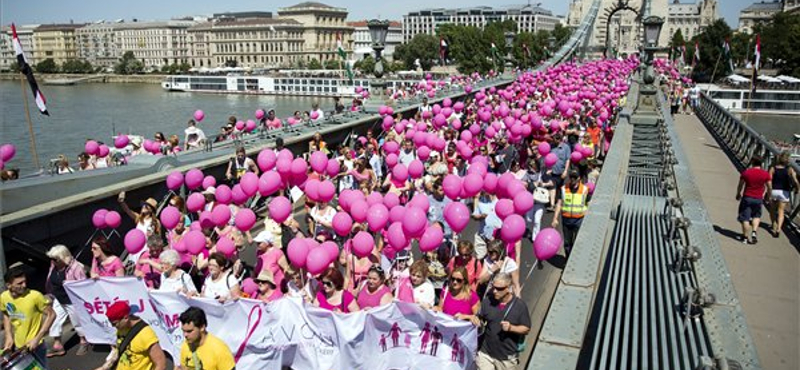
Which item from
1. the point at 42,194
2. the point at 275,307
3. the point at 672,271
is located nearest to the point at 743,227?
the point at 672,271

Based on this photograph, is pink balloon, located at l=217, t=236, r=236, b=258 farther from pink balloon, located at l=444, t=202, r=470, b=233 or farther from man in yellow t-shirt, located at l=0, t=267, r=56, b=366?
pink balloon, located at l=444, t=202, r=470, b=233

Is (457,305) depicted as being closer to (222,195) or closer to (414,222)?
(414,222)

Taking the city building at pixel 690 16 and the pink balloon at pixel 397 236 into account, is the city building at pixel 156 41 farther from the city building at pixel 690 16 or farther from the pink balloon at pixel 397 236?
the pink balloon at pixel 397 236

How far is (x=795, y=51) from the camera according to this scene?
218ft

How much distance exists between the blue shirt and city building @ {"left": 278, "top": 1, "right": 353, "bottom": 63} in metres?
132

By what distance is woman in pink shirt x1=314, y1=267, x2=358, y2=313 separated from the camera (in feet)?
18.0

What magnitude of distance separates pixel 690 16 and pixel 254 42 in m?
103

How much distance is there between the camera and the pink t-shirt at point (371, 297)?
5.32 meters

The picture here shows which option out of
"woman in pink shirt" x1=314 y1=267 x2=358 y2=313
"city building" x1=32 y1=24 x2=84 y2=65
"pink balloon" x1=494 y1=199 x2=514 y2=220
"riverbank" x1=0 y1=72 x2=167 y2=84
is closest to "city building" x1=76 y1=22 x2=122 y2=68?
"city building" x1=32 y1=24 x2=84 y2=65

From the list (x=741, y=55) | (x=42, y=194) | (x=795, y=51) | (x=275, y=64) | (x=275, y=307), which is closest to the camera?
(x=275, y=307)

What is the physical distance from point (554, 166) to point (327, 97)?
8157cm

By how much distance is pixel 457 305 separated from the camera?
16.7ft

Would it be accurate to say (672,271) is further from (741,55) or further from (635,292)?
(741,55)

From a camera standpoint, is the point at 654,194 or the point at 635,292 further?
the point at 654,194
